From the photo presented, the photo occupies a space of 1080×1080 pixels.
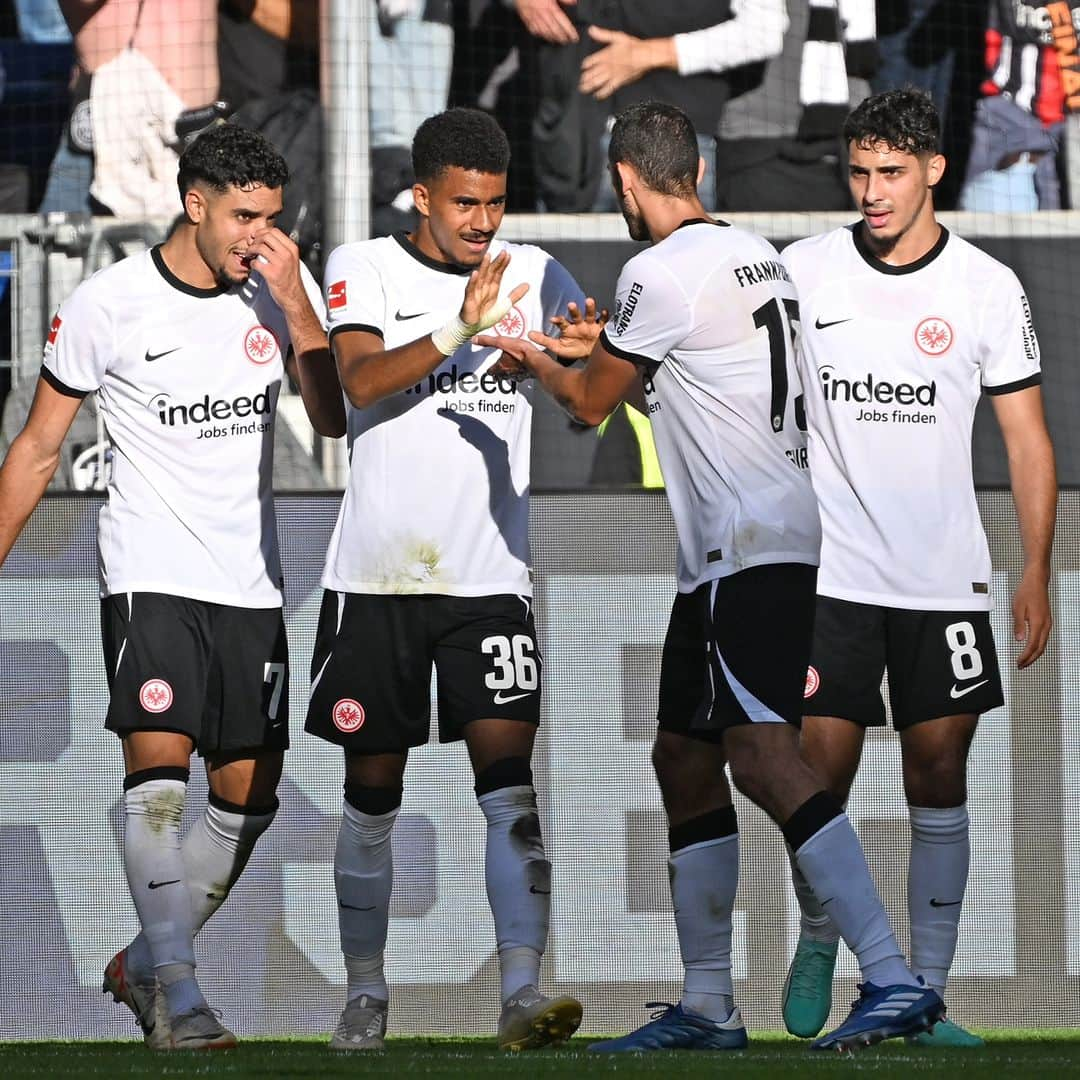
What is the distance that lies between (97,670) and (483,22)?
206 inches

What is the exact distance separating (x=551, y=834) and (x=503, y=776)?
1.05m

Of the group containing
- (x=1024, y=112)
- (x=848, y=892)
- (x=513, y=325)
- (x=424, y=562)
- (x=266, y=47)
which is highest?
(x=266, y=47)

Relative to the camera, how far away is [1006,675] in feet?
18.4

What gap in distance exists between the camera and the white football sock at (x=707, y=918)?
4422mm

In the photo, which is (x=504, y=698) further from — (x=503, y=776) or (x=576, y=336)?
(x=576, y=336)

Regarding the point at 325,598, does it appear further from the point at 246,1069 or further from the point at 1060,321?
the point at 1060,321

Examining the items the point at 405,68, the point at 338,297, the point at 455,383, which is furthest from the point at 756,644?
the point at 405,68

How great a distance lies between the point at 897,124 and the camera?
4.85 metres

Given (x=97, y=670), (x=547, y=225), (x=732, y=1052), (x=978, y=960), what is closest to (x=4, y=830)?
(x=97, y=670)

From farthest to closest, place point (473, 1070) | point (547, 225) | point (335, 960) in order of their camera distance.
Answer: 1. point (547, 225)
2. point (335, 960)
3. point (473, 1070)

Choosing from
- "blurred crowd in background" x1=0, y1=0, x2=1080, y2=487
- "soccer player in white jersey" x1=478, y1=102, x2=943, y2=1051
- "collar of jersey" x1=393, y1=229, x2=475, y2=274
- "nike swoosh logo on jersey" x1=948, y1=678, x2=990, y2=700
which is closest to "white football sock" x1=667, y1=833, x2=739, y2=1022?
"soccer player in white jersey" x1=478, y1=102, x2=943, y2=1051

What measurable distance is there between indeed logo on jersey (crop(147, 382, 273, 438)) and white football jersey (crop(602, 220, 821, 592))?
96 centimetres

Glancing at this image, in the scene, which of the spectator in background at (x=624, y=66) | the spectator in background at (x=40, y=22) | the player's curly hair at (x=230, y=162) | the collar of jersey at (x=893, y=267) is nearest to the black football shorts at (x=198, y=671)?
the player's curly hair at (x=230, y=162)

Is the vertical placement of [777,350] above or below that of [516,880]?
above
